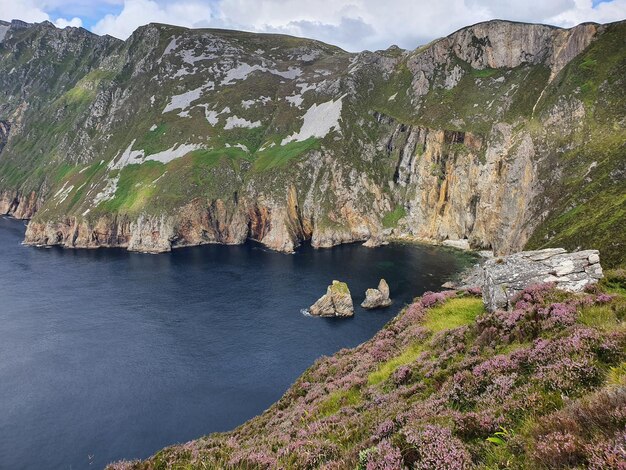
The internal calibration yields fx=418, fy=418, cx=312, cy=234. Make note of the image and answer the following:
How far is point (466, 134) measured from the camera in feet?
501

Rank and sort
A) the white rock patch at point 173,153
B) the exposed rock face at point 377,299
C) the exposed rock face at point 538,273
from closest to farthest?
1. the exposed rock face at point 538,273
2. the exposed rock face at point 377,299
3. the white rock patch at point 173,153

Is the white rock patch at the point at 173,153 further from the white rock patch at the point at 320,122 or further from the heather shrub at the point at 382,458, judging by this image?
the heather shrub at the point at 382,458

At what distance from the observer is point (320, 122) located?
191000 mm

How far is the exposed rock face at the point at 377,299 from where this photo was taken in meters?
95.3

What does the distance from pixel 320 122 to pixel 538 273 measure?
585ft

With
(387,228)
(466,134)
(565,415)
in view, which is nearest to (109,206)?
(387,228)

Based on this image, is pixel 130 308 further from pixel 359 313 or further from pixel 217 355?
pixel 359 313

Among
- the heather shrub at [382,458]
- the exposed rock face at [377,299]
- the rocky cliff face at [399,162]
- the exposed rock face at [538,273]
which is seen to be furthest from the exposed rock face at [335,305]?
the heather shrub at [382,458]

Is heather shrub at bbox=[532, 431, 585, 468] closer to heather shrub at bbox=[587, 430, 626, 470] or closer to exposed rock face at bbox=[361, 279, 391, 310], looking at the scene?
heather shrub at bbox=[587, 430, 626, 470]

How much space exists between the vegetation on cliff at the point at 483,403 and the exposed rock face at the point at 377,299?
237 feet

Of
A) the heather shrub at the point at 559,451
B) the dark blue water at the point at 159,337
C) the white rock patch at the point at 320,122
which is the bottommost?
the dark blue water at the point at 159,337

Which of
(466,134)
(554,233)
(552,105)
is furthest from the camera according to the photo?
(466,134)

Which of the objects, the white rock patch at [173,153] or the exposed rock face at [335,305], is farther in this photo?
the white rock patch at [173,153]

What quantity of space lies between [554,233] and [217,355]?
73288 millimetres
